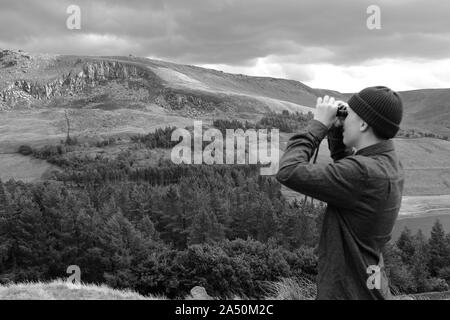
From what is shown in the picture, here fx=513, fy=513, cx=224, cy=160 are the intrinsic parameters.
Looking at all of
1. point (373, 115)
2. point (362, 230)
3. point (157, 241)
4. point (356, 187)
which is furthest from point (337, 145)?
point (157, 241)

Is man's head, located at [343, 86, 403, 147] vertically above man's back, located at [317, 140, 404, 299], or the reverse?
man's head, located at [343, 86, 403, 147]

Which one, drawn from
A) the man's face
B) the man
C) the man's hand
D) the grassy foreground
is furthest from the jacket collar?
the grassy foreground

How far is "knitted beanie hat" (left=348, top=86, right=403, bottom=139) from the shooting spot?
4902 millimetres

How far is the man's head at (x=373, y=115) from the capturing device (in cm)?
491

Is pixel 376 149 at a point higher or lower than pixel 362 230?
higher

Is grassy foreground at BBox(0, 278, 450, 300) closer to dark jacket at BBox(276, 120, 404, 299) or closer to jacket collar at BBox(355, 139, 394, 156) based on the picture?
dark jacket at BBox(276, 120, 404, 299)

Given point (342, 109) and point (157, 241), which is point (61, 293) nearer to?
point (342, 109)

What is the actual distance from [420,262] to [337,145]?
8240 cm

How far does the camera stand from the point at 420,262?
80750 mm

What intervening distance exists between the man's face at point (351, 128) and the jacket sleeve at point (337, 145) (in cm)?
33

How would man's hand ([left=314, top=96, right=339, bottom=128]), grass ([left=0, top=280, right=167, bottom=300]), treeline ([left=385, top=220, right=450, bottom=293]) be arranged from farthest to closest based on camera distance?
treeline ([left=385, top=220, right=450, bottom=293]), grass ([left=0, top=280, right=167, bottom=300]), man's hand ([left=314, top=96, right=339, bottom=128])

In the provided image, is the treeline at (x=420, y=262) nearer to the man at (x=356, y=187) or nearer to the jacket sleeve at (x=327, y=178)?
the man at (x=356, y=187)

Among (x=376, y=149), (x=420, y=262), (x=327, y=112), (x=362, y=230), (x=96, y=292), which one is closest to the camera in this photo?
(x=362, y=230)
